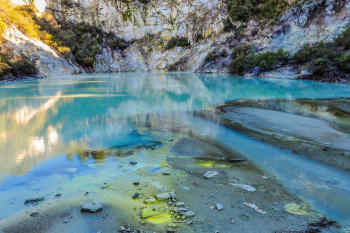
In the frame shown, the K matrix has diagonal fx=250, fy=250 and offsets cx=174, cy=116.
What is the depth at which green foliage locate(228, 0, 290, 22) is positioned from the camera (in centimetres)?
5559

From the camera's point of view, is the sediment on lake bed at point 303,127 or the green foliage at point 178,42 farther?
the green foliage at point 178,42

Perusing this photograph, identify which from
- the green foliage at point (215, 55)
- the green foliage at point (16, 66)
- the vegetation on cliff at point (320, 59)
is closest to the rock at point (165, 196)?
the vegetation on cliff at point (320, 59)

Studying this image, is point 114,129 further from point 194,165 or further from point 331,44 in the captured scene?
point 331,44

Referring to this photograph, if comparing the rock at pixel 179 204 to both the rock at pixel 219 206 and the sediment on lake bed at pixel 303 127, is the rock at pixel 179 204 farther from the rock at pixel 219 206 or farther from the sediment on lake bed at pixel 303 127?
the sediment on lake bed at pixel 303 127

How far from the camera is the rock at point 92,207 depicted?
13.7ft

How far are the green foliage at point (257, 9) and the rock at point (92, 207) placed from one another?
57.8 meters

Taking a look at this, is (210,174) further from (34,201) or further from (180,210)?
(34,201)

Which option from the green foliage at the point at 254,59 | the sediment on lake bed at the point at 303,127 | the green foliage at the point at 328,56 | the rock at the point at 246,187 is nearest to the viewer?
the rock at the point at 246,187

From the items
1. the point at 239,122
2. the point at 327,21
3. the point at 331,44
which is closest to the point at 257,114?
the point at 239,122

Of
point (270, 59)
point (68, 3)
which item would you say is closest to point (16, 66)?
point (270, 59)

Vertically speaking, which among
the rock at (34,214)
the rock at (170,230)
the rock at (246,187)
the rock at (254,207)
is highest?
the rock at (246,187)

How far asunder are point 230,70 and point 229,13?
20227mm

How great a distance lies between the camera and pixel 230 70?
4953 cm

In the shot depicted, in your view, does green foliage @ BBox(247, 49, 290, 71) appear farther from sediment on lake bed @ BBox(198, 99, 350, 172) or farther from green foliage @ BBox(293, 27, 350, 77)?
sediment on lake bed @ BBox(198, 99, 350, 172)
